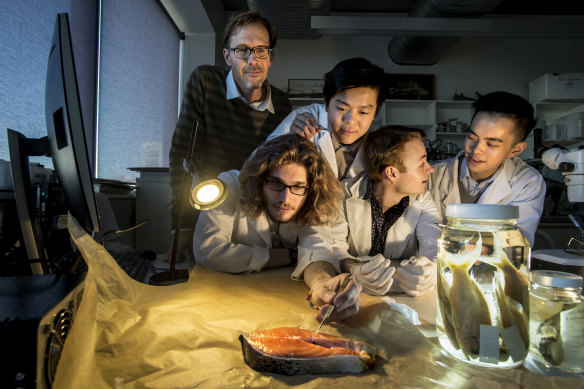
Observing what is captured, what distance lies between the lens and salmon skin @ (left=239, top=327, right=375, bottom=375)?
693 millimetres

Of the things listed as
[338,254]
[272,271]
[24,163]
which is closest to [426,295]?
[338,254]

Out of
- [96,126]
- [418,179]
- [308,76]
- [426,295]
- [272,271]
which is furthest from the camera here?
[308,76]

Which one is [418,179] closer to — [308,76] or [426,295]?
[426,295]

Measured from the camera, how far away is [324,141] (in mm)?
1659

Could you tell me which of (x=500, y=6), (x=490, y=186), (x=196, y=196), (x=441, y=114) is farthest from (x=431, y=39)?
(x=196, y=196)

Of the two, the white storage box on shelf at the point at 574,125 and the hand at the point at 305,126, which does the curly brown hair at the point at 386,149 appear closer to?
the hand at the point at 305,126

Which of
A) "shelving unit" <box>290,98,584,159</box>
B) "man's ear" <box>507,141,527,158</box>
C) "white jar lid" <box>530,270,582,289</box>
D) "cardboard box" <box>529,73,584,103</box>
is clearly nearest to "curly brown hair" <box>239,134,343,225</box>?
"white jar lid" <box>530,270,582,289</box>

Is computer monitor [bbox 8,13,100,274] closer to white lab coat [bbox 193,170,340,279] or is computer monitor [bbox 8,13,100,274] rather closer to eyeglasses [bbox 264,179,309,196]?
white lab coat [bbox 193,170,340,279]

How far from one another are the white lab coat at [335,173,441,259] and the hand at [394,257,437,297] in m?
0.43

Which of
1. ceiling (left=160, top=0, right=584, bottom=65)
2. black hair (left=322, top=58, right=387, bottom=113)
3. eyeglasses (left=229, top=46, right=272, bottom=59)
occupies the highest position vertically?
ceiling (left=160, top=0, right=584, bottom=65)

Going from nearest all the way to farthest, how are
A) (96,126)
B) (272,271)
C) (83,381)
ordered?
(83,381) < (272,271) < (96,126)

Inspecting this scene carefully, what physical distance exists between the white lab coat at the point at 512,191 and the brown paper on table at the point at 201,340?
98cm

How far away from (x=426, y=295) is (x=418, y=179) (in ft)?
1.96

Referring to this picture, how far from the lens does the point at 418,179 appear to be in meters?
1.59
